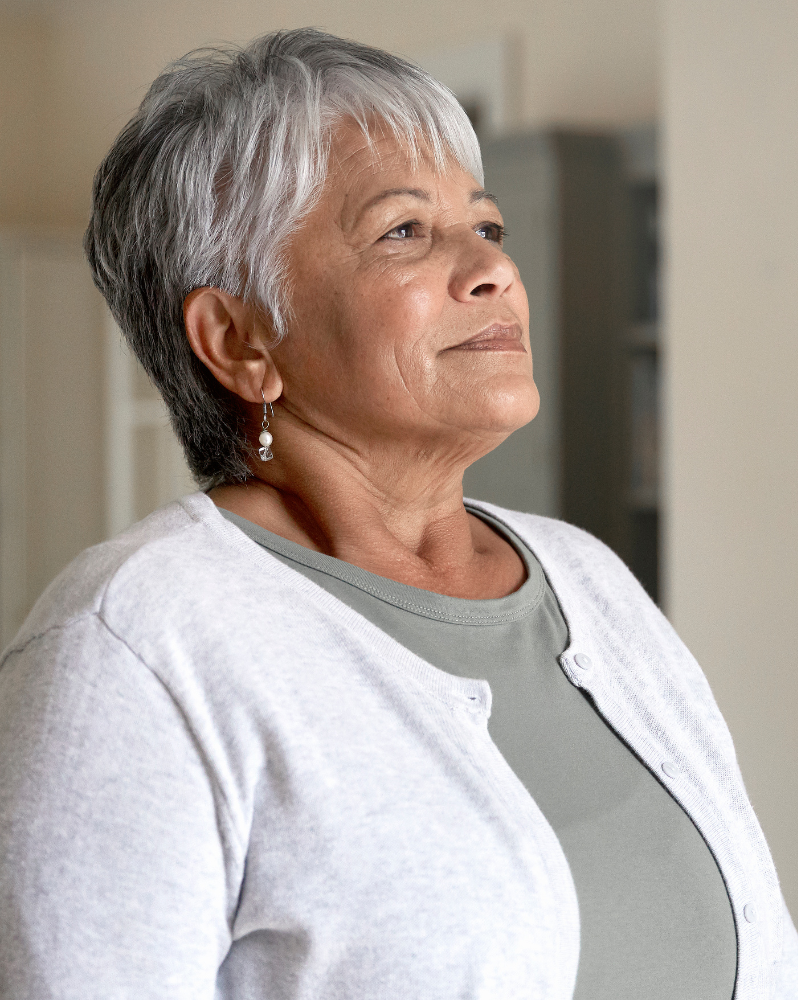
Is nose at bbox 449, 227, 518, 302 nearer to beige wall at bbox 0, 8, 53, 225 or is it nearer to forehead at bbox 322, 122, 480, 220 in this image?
forehead at bbox 322, 122, 480, 220

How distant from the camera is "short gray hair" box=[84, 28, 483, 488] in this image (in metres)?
1.02

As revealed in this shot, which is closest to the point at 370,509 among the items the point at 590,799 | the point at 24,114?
the point at 590,799

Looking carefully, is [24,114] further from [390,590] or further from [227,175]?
[390,590]

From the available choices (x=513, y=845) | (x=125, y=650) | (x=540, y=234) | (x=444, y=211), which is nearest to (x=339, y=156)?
(x=444, y=211)

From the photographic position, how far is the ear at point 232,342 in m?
1.05

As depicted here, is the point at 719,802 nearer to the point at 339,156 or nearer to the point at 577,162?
the point at 339,156

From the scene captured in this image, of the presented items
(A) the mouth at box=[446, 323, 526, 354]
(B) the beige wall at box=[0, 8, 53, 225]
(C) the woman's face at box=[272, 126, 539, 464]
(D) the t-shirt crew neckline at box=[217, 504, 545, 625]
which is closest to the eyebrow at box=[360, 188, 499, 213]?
(C) the woman's face at box=[272, 126, 539, 464]

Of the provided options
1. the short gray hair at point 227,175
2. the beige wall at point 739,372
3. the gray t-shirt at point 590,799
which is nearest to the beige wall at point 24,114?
the beige wall at point 739,372

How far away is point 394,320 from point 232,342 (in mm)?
166

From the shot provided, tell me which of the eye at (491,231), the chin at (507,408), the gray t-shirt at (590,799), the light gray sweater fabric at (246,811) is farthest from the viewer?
the eye at (491,231)

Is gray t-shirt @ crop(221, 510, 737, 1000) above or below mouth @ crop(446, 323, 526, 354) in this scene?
below

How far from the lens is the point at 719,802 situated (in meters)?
1.05

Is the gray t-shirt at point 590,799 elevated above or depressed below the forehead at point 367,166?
below

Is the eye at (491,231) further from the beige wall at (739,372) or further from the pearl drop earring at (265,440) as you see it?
the beige wall at (739,372)
